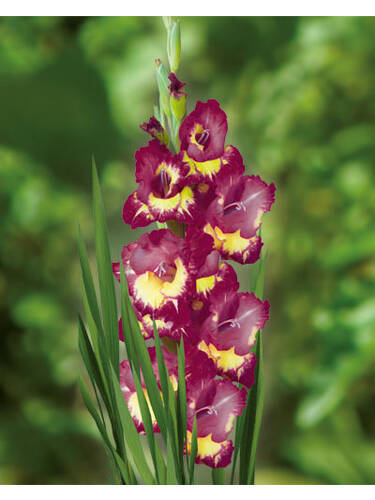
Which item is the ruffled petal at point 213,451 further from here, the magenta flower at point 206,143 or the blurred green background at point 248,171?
the blurred green background at point 248,171

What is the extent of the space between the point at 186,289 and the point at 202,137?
121 millimetres

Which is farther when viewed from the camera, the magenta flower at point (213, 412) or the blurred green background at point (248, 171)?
the blurred green background at point (248, 171)

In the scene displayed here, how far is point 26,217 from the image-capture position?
139 cm

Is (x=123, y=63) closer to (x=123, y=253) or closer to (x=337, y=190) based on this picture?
(x=337, y=190)

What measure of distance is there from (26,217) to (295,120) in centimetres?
67

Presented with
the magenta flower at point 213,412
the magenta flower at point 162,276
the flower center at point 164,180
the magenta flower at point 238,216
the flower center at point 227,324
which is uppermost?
the flower center at point 164,180

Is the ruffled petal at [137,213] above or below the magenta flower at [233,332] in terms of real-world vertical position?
above

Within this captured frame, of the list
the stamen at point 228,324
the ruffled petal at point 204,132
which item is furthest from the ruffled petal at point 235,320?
the ruffled petal at point 204,132

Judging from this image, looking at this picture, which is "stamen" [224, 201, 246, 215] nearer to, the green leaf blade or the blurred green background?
the green leaf blade

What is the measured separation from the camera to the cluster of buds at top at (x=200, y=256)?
0.46m

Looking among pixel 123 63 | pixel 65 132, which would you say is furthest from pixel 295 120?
pixel 65 132

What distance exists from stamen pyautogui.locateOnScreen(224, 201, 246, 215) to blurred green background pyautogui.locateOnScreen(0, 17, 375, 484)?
2.51 ft

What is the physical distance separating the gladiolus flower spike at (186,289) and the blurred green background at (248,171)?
2.49 ft

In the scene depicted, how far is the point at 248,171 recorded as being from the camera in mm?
1307
